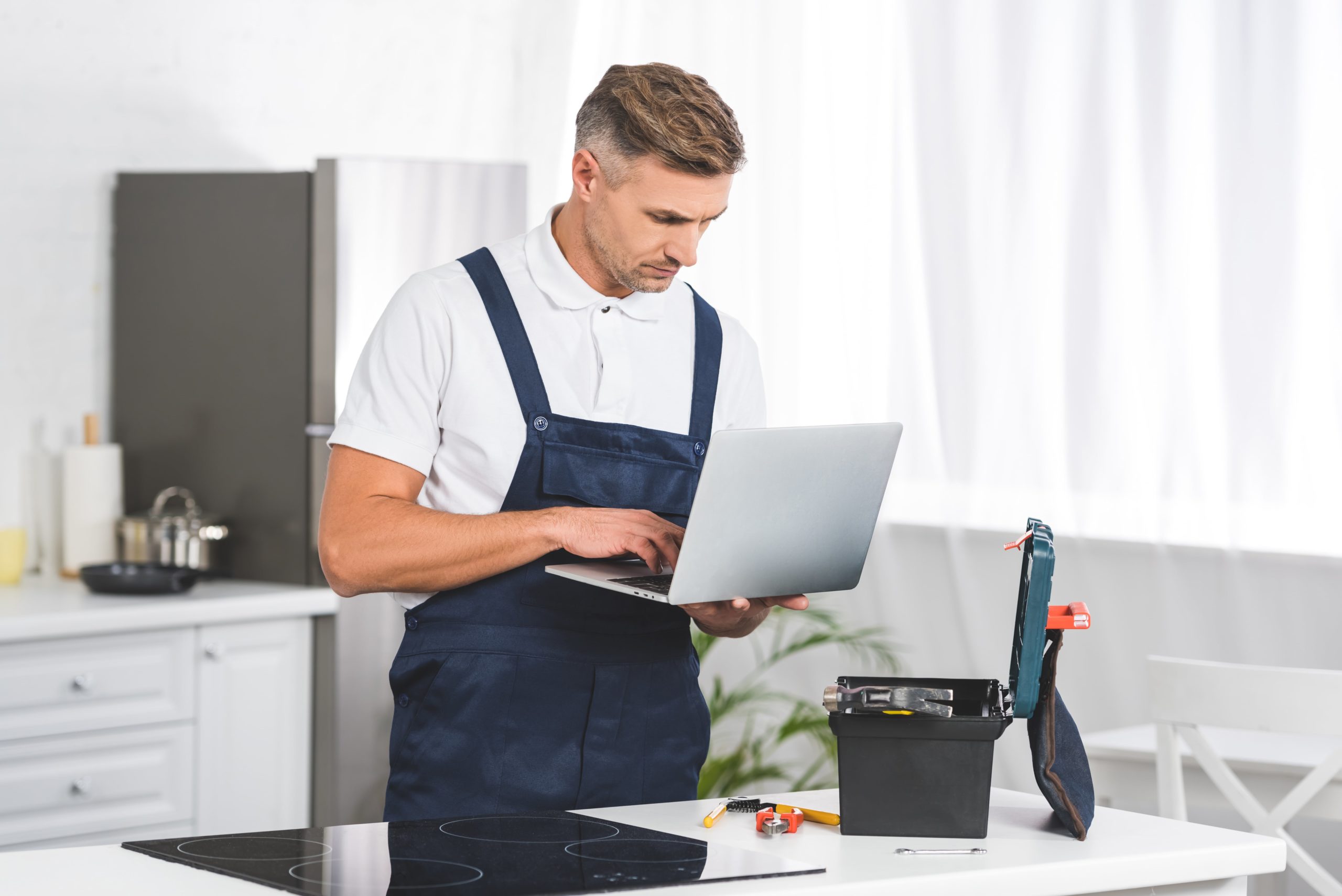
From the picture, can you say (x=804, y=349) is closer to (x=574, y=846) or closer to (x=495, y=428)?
(x=495, y=428)

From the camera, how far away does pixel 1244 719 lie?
238 centimetres

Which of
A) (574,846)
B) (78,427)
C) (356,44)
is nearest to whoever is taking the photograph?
(574,846)

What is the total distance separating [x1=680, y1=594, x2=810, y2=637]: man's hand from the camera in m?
1.75

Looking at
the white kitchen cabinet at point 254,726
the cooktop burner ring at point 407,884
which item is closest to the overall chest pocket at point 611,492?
the cooktop burner ring at point 407,884

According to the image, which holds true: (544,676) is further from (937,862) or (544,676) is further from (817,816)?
(937,862)

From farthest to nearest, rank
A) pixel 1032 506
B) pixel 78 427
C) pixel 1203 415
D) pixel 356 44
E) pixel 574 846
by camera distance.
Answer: pixel 356 44 < pixel 78 427 < pixel 1032 506 < pixel 1203 415 < pixel 574 846

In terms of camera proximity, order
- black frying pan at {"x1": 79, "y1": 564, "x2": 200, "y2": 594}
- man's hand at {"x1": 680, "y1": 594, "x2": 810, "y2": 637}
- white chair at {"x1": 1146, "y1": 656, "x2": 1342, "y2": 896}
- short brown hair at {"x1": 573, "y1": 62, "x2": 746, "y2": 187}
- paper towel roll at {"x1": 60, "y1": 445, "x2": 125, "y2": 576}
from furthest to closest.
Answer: paper towel roll at {"x1": 60, "y1": 445, "x2": 125, "y2": 576}
black frying pan at {"x1": 79, "y1": 564, "x2": 200, "y2": 594}
white chair at {"x1": 1146, "y1": 656, "x2": 1342, "y2": 896}
short brown hair at {"x1": 573, "y1": 62, "x2": 746, "y2": 187}
man's hand at {"x1": 680, "y1": 594, "x2": 810, "y2": 637}

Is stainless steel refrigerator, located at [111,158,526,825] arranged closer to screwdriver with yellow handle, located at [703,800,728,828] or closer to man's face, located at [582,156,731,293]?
man's face, located at [582,156,731,293]

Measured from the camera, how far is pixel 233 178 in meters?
3.59

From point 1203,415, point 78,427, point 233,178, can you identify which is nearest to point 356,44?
point 233,178

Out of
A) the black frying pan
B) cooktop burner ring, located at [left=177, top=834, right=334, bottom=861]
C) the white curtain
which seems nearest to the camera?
cooktop burner ring, located at [left=177, top=834, right=334, bottom=861]

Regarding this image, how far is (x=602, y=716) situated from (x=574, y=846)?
0.38 m

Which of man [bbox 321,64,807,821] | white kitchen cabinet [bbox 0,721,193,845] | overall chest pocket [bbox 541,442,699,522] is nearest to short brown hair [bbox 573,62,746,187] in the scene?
man [bbox 321,64,807,821]

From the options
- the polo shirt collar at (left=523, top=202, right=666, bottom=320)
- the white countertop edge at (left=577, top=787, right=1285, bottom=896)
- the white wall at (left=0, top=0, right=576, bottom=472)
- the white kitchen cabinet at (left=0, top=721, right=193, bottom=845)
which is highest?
the white wall at (left=0, top=0, right=576, bottom=472)
